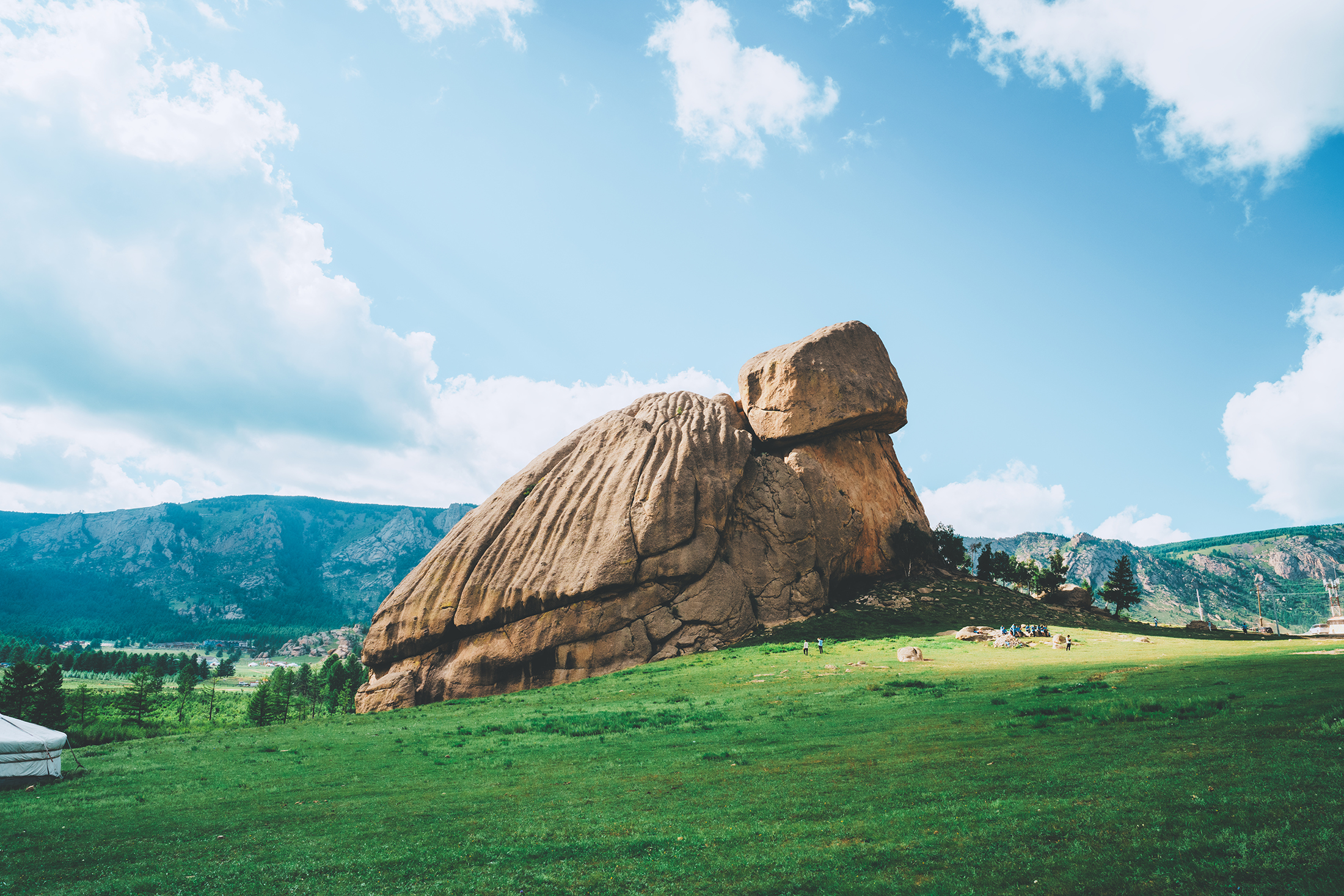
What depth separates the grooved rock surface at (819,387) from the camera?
65.2 meters

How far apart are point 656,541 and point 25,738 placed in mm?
35085

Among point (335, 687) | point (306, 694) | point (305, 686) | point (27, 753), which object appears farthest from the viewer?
point (305, 686)

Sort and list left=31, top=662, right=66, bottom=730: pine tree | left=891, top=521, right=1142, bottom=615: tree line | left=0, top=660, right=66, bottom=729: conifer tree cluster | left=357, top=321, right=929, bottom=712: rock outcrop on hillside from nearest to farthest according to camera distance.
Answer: left=357, top=321, right=929, bottom=712: rock outcrop on hillside, left=31, top=662, right=66, bottom=730: pine tree, left=0, top=660, right=66, bottom=729: conifer tree cluster, left=891, top=521, right=1142, bottom=615: tree line

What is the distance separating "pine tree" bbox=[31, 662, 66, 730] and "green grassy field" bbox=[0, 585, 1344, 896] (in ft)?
135

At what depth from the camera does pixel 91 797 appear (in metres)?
19.4

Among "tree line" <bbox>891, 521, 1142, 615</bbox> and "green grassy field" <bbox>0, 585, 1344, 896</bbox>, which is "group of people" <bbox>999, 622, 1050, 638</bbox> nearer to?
"green grassy field" <bbox>0, 585, 1344, 896</bbox>

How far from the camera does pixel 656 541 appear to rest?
166ft

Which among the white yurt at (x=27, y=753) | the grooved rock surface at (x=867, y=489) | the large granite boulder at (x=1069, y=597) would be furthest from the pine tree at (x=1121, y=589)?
the white yurt at (x=27, y=753)

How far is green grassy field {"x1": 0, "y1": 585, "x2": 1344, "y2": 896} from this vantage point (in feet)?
31.1

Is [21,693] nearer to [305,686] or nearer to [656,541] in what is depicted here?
[656,541]

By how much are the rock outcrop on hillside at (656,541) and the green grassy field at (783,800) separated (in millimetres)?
19352

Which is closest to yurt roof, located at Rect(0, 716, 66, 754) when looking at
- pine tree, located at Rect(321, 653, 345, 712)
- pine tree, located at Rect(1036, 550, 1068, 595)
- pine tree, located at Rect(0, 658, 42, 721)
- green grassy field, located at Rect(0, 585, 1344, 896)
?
green grassy field, located at Rect(0, 585, 1344, 896)

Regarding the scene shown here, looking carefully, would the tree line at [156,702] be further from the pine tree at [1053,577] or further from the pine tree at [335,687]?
the pine tree at [1053,577]

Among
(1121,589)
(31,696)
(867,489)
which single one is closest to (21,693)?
(31,696)
